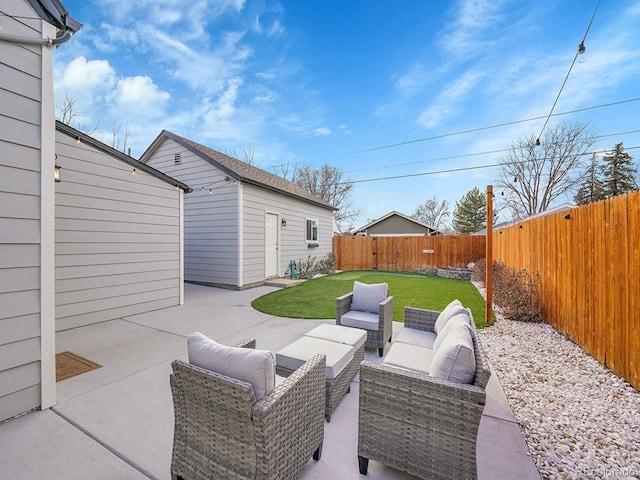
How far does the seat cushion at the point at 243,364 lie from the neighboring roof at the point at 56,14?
3300 mm

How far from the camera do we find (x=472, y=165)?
42.2 feet

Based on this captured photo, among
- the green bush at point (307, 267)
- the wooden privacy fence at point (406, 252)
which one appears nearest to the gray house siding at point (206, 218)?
the green bush at point (307, 267)

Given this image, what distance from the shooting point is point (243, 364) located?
1.44 m

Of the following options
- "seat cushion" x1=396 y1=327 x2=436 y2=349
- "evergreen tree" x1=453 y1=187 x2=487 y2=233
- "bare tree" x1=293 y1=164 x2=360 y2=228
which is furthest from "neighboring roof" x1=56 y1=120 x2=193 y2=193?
"evergreen tree" x1=453 y1=187 x2=487 y2=233

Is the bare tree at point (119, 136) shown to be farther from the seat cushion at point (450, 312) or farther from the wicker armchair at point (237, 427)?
the seat cushion at point (450, 312)

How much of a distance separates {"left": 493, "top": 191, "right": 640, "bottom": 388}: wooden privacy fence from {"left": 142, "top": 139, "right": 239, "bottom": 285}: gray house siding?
23.8 feet

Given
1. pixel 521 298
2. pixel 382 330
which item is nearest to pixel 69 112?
pixel 382 330

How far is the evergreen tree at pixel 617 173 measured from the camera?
17.7 meters

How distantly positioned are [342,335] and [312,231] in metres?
9.12

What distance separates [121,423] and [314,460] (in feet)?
5.31

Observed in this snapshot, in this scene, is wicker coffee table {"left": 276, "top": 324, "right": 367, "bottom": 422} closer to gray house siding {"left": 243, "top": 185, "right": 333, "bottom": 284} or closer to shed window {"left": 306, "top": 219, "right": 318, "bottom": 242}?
gray house siding {"left": 243, "top": 185, "right": 333, "bottom": 284}

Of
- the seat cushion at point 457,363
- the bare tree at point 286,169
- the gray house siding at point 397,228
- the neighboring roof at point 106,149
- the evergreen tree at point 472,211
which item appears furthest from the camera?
A: the evergreen tree at point 472,211

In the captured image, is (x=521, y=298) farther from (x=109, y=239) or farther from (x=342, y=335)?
(x=109, y=239)

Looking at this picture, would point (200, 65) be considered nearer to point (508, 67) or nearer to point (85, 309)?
point (85, 309)
